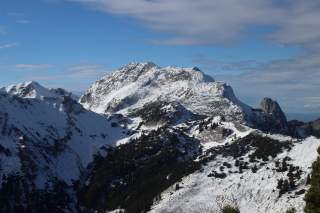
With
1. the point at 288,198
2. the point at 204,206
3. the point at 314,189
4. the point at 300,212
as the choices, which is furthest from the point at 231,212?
the point at 204,206

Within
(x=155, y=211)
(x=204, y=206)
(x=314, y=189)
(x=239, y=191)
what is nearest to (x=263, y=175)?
(x=239, y=191)

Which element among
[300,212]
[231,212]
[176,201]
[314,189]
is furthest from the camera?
[176,201]

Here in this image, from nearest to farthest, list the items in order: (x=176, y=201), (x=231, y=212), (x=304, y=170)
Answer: (x=231, y=212) < (x=304, y=170) < (x=176, y=201)

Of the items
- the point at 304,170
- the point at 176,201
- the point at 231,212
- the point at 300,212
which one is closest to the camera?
the point at 231,212

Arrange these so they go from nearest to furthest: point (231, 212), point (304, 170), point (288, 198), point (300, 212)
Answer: point (231, 212) → point (300, 212) → point (288, 198) → point (304, 170)

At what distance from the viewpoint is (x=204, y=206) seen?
618 feet

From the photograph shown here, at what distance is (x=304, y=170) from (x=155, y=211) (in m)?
51.9

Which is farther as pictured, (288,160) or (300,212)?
(288,160)

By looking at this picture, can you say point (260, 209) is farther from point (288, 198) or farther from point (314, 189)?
point (314, 189)

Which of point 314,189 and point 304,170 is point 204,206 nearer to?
point 304,170

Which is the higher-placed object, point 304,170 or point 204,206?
point 304,170

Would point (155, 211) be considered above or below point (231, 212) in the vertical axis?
below

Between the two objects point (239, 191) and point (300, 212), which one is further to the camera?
point (239, 191)

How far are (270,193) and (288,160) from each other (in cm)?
2351
